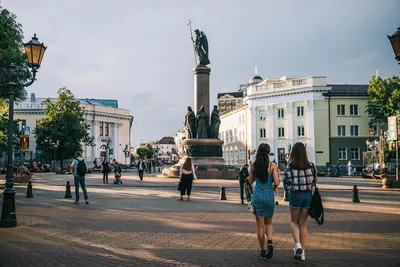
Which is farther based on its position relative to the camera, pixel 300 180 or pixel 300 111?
pixel 300 111

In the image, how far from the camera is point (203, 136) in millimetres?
29812

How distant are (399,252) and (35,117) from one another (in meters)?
88.5

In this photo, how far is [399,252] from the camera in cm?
730

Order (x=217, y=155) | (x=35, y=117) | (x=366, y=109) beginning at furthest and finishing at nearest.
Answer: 1. (x=35, y=117)
2. (x=366, y=109)
3. (x=217, y=155)

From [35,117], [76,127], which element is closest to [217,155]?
[76,127]

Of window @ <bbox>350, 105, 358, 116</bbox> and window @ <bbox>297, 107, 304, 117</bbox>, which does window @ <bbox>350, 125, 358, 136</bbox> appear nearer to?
window @ <bbox>350, 105, 358, 116</bbox>

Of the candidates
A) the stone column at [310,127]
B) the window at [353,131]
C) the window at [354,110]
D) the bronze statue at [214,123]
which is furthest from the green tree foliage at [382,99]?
the bronze statue at [214,123]

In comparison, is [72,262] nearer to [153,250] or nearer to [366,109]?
[153,250]

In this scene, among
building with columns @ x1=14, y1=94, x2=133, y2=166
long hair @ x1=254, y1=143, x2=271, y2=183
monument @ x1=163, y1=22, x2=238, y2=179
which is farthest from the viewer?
building with columns @ x1=14, y1=94, x2=133, y2=166

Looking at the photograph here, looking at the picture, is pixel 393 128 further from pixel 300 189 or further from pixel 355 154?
pixel 355 154

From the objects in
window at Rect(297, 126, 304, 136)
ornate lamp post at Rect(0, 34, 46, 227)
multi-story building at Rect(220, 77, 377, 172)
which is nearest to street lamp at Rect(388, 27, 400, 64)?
ornate lamp post at Rect(0, 34, 46, 227)

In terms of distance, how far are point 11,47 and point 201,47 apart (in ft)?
43.3

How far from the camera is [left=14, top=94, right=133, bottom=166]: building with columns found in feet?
283

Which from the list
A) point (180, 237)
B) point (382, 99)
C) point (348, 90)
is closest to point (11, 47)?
point (180, 237)
